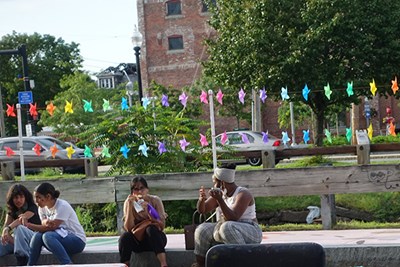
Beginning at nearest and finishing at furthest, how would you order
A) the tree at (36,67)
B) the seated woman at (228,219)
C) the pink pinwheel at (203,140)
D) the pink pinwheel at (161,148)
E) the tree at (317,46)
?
the seated woman at (228,219) → the pink pinwheel at (161,148) → the pink pinwheel at (203,140) → the tree at (317,46) → the tree at (36,67)

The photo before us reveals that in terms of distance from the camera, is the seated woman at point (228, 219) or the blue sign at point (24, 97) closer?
the seated woman at point (228, 219)

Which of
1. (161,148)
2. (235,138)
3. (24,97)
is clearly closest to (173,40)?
(235,138)

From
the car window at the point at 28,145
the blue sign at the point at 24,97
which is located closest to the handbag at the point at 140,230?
the blue sign at the point at 24,97

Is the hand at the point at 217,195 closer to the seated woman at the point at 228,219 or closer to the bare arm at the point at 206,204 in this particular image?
the seated woman at the point at 228,219

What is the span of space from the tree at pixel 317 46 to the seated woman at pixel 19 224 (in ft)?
78.2

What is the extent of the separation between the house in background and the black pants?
3216 inches

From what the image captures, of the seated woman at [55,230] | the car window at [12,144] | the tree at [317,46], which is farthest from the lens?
the tree at [317,46]

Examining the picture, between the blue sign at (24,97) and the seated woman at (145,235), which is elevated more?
the blue sign at (24,97)

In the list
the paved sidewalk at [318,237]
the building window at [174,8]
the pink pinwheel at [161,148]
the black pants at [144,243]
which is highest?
the building window at [174,8]

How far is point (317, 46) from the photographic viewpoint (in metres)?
33.5

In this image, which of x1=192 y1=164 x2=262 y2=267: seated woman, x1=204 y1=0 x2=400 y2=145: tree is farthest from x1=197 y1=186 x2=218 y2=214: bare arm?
x1=204 y1=0 x2=400 y2=145: tree

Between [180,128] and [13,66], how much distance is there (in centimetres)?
6301

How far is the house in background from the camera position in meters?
91.5

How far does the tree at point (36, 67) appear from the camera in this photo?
76625mm
